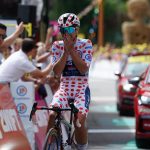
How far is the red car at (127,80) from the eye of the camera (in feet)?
65.1

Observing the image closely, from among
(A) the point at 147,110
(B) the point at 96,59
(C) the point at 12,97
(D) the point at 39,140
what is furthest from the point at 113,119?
(B) the point at 96,59

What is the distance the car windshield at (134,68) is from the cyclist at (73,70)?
10.9 meters

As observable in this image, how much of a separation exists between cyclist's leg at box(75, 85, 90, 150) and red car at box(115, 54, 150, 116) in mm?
10052

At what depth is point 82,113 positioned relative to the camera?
934 centimetres

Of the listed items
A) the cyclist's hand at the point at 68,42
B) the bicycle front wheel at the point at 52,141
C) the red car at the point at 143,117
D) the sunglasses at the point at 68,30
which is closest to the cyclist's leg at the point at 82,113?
→ the bicycle front wheel at the point at 52,141

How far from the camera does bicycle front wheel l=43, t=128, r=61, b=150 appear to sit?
8750 millimetres

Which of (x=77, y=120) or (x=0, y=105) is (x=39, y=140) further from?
(x=77, y=120)

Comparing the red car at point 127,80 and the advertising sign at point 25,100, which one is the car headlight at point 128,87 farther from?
the advertising sign at point 25,100

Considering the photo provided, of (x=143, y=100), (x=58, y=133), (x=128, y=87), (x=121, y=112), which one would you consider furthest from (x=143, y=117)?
(x=121, y=112)

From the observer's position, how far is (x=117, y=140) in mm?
14773

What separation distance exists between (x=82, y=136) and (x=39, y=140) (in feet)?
7.65

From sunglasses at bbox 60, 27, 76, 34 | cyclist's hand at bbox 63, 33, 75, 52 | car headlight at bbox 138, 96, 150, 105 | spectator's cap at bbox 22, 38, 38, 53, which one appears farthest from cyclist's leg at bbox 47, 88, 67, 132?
car headlight at bbox 138, 96, 150, 105

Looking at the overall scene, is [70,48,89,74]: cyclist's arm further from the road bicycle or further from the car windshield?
the car windshield

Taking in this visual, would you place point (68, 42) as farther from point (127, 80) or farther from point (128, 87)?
point (128, 87)
